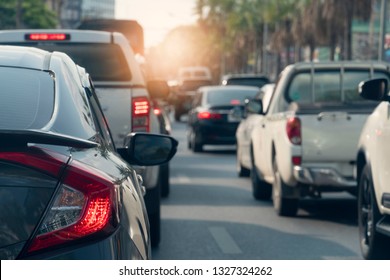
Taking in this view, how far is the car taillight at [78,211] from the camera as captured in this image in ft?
12.8

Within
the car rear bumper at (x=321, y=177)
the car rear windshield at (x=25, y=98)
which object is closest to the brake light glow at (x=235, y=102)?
the car rear bumper at (x=321, y=177)

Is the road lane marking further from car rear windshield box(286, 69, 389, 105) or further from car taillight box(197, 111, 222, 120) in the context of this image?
car taillight box(197, 111, 222, 120)

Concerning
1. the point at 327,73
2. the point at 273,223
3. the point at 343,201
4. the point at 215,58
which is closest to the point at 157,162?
the point at 273,223

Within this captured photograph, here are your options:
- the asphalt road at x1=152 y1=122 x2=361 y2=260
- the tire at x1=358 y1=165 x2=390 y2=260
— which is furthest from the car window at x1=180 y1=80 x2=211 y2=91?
the tire at x1=358 y1=165 x2=390 y2=260

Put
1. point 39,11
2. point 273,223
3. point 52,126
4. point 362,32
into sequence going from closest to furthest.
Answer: point 52,126, point 273,223, point 39,11, point 362,32

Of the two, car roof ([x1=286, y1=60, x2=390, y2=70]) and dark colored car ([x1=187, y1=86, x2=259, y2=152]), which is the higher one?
car roof ([x1=286, y1=60, x2=390, y2=70])

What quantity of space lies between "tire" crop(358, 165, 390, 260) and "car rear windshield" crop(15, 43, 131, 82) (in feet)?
7.97

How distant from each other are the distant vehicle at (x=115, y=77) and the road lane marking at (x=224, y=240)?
1.96 feet

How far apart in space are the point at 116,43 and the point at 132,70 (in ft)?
1.00

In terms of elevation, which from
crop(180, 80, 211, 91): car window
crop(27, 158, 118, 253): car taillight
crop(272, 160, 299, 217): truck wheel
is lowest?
crop(180, 80, 211, 91): car window

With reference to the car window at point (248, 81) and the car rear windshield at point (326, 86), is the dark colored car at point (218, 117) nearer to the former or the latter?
the car window at point (248, 81)

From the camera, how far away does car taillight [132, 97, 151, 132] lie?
1070 centimetres

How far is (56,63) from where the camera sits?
17.0 feet

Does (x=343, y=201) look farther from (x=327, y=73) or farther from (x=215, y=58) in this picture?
(x=215, y=58)
